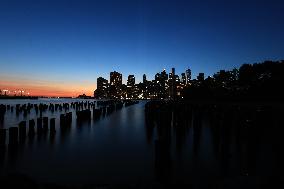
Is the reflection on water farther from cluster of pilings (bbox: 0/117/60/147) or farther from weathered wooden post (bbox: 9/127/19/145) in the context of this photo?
weathered wooden post (bbox: 9/127/19/145)

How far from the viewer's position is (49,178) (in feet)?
37.2

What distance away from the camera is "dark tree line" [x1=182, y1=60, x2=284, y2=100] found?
46.7 metres

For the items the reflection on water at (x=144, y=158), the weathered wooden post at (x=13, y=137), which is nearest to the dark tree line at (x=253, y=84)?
the reflection on water at (x=144, y=158)

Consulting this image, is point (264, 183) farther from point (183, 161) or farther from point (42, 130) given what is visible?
point (42, 130)

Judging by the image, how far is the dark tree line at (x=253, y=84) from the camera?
46.7 meters

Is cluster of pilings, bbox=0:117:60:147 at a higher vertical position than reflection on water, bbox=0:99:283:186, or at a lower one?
higher

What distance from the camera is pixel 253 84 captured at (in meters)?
54.9

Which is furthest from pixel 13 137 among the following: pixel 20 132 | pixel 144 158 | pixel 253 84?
pixel 253 84

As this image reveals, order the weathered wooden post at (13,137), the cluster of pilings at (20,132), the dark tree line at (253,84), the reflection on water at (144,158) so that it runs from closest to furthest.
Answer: the reflection on water at (144,158)
the cluster of pilings at (20,132)
the weathered wooden post at (13,137)
the dark tree line at (253,84)

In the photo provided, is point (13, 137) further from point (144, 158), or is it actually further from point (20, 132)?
point (144, 158)

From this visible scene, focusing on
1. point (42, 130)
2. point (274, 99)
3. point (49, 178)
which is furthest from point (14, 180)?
point (274, 99)

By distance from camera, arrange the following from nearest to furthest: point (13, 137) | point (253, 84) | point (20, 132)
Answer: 1. point (13, 137)
2. point (20, 132)
3. point (253, 84)

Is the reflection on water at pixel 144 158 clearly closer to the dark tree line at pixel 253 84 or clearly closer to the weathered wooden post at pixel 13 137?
the weathered wooden post at pixel 13 137

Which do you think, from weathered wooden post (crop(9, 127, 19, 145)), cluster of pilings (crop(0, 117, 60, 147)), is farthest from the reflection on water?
weathered wooden post (crop(9, 127, 19, 145))
